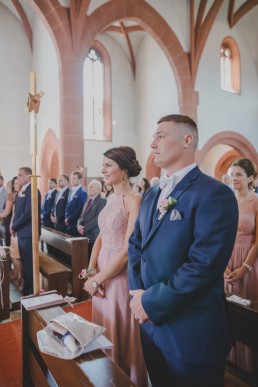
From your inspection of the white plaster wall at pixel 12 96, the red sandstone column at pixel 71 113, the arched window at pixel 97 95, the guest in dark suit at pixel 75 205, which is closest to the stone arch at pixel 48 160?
the white plaster wall at pixel 12 96

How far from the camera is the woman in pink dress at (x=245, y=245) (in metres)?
2.58

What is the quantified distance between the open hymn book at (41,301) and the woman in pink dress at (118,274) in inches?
10.4

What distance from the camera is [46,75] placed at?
10969 mm

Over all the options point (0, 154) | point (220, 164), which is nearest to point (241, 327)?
point (0, 154)

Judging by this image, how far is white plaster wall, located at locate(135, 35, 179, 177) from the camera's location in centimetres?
1136

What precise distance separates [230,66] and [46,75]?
7159 mm

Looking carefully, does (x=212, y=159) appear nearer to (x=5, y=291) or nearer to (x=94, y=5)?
(x=94, y=5)

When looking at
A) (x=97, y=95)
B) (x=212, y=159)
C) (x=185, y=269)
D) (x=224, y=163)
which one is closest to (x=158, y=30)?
(x=97, y=95)

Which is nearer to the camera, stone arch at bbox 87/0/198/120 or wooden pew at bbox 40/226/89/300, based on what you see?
wooden pew at bbox 40/226/89/300

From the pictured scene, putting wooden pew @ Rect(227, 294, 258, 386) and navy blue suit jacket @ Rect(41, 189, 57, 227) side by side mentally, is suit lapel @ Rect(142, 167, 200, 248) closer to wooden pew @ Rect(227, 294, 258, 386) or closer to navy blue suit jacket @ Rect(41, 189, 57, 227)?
wooden pew @ Rect(227, 294, 258, 386)

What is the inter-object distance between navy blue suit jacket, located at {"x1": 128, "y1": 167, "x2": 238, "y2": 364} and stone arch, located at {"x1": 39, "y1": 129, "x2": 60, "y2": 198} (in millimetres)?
10389

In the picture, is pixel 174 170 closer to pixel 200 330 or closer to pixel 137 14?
pixel 200 330

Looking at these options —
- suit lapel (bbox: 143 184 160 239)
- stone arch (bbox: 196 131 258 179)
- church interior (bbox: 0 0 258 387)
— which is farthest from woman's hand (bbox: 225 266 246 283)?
stone arch (bbox: 196 131 258 179)

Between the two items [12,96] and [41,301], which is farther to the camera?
[12,96]
